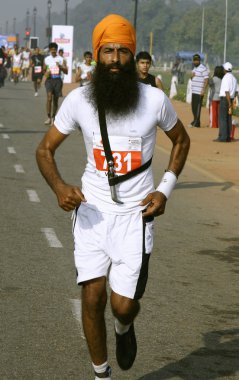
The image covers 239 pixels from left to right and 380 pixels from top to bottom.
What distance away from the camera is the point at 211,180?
672 inches

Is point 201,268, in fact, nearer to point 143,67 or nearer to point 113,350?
point 113,350

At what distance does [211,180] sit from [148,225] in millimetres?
11801

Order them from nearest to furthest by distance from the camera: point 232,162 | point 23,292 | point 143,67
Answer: point 23,292 → point 143,67 → point 232,162

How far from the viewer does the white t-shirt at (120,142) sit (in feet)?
17.2

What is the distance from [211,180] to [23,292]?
9.24m

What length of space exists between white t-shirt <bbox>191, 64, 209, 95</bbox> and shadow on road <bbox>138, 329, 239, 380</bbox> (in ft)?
70.3

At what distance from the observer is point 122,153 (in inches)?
206

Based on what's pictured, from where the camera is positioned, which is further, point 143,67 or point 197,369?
point 143,67

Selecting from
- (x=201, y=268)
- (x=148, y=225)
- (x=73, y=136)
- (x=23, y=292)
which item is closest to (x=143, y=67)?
(x=201, y=268)

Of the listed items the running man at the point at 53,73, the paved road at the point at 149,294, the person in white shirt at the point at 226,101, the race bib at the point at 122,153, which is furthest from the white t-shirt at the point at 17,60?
the race bib at the point at 122,153

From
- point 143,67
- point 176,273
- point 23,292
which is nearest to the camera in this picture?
point 23,292

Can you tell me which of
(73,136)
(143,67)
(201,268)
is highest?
(143,67)

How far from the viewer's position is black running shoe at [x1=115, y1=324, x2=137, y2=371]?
5.58 m

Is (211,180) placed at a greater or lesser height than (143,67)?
lesser
